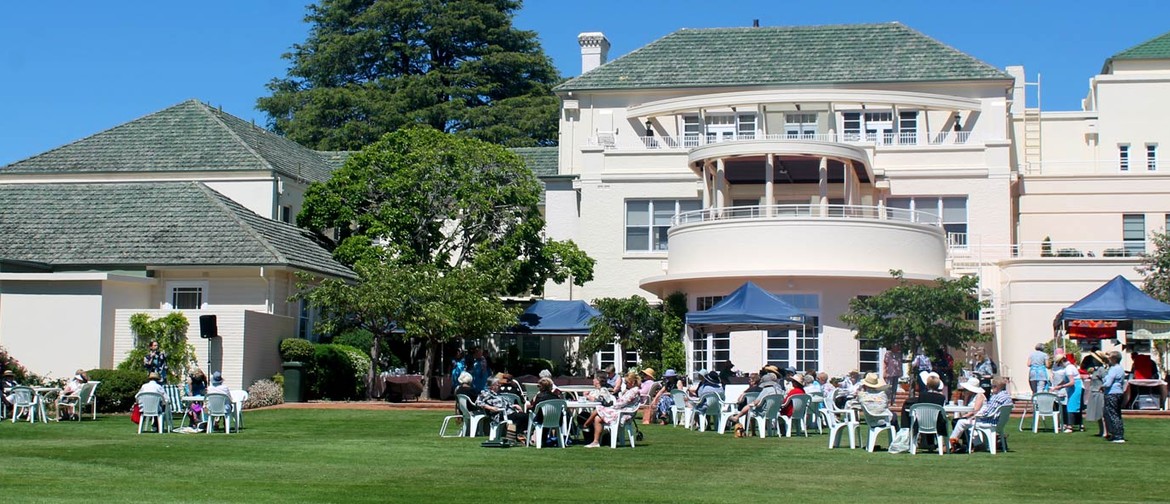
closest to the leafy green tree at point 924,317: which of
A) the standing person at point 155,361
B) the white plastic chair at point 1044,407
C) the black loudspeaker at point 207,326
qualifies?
the white plastic chair at point 1044,407

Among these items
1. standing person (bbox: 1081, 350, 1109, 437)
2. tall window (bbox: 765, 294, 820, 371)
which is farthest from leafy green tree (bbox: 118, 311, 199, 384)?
standing person (bbox: 1081, 350, 1109, 437)

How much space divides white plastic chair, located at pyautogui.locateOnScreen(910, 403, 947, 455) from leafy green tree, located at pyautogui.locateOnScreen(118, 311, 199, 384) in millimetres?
17843

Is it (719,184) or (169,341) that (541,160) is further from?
(169,341)

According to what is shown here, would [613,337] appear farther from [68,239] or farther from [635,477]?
[635,477]

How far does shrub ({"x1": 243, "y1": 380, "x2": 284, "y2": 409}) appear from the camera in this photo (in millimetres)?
31155

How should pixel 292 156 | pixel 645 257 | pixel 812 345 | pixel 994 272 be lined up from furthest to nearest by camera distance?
pixel 292 156 < pixel 645 257 < pixel 994 272 < pixel 812 345

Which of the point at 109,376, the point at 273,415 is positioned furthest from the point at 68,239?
the point at 273,415

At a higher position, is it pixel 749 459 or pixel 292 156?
pixel 292 156

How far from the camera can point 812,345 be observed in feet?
113

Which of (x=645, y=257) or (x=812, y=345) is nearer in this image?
(x=812, y=345)

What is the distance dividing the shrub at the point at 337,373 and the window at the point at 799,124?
45.2ft

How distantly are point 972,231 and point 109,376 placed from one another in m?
22.4

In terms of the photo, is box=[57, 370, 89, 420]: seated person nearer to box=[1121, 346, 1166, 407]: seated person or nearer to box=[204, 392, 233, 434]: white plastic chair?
box=[204, 392, 233, 434]: white plastic chair

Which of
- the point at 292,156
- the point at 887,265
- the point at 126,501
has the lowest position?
the point at 126,501
